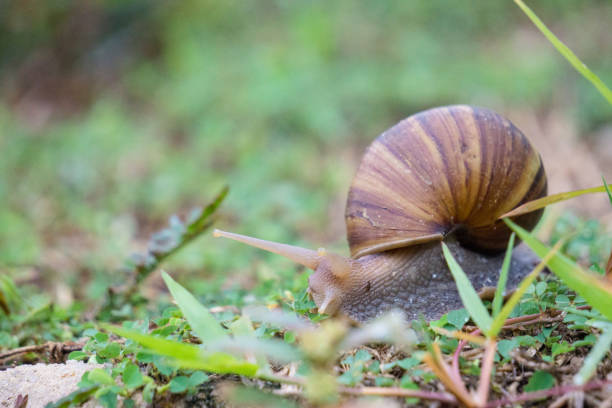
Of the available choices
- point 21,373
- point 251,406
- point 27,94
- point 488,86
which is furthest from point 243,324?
point 27,94

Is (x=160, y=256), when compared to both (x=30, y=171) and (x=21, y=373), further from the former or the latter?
(x=30, y=171)

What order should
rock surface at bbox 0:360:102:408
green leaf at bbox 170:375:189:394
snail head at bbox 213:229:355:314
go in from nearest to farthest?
green leaf at bbox 170:375:189:394, rock surface at bbox 0:360:102:408, snail head at bbox 213:229:355:314

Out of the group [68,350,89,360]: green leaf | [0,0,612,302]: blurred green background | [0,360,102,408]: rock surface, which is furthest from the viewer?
[0,0,612,302]: blurred green background

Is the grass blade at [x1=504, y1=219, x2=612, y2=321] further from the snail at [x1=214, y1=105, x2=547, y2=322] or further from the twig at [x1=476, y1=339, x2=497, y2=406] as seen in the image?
the snail at [x1=214, y1=105, x2=547, y2=322]

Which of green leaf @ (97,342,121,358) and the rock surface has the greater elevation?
green leaf @ (97,342,121,358)

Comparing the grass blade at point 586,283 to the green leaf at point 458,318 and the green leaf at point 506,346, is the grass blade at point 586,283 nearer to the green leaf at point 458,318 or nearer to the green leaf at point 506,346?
the green leaf at point 506,346

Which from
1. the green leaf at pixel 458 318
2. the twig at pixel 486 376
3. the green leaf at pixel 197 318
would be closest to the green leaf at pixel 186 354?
the green leaf at pixel 197 318

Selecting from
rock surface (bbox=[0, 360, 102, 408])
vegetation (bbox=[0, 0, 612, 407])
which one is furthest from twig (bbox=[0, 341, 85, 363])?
rock surface (bbox=[0, 360, 102, 408])

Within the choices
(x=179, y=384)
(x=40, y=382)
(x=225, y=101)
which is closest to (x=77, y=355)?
(x=40, y=382)
